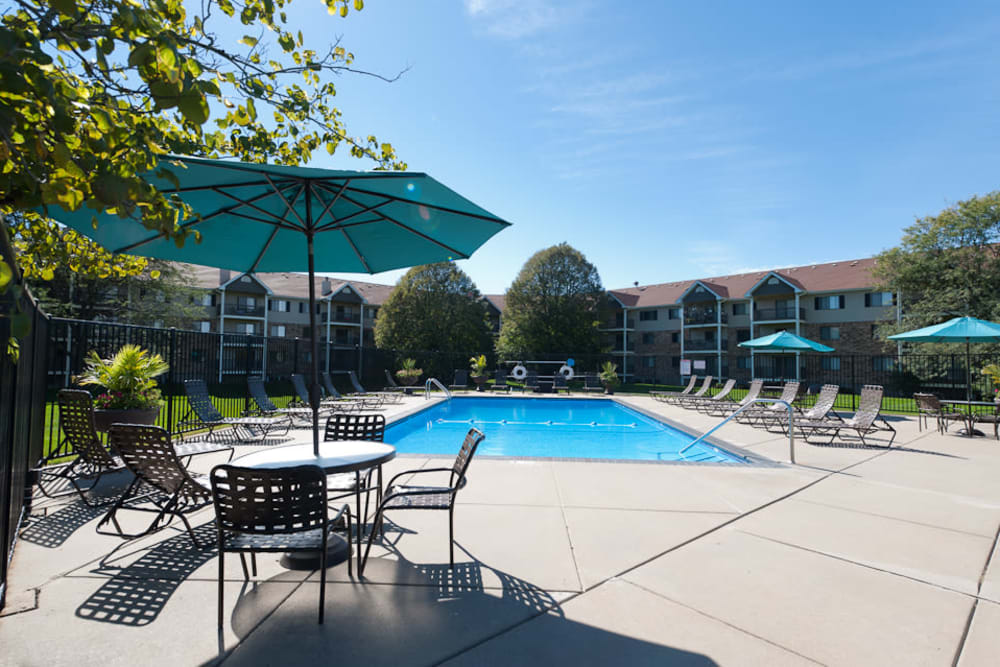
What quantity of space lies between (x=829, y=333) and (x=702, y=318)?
29.1ft

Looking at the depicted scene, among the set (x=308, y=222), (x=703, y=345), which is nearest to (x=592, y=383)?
(x=703, y=345)

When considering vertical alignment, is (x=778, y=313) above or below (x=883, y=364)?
above

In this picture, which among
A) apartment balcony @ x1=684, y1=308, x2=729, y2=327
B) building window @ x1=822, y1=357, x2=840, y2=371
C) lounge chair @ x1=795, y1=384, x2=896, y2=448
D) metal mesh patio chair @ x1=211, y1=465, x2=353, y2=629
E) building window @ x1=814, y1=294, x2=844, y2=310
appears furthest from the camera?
apartment balcony @ x1=684, y1=308, x2=729, y2=327

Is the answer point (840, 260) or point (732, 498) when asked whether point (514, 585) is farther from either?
point (840, 260)

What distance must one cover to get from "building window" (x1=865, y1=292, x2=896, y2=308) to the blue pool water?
79.8 feet

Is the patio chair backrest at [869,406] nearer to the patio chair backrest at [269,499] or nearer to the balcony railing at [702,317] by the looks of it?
the patio chair backrest at [269,499]

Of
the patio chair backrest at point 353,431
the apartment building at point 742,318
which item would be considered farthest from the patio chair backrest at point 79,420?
the apartment building at point 742,318

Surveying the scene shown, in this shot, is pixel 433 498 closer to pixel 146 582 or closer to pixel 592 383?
pixel 146 582

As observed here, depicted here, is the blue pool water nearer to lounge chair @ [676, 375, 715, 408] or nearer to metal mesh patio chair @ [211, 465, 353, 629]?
lounge chair @ [676, 375, 715, 408]

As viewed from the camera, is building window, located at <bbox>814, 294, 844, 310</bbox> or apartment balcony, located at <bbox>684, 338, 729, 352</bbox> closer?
building window, located at <bbox>814, 294, 844, 310</bbox>

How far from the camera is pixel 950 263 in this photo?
1014 inches

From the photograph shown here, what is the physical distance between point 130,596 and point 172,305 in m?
31.3

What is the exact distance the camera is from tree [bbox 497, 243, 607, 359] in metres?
37.2

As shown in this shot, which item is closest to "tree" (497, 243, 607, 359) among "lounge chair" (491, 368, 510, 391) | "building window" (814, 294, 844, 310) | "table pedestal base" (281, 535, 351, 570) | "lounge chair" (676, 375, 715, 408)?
"lounge chair" (491, 368, 510, 391)
